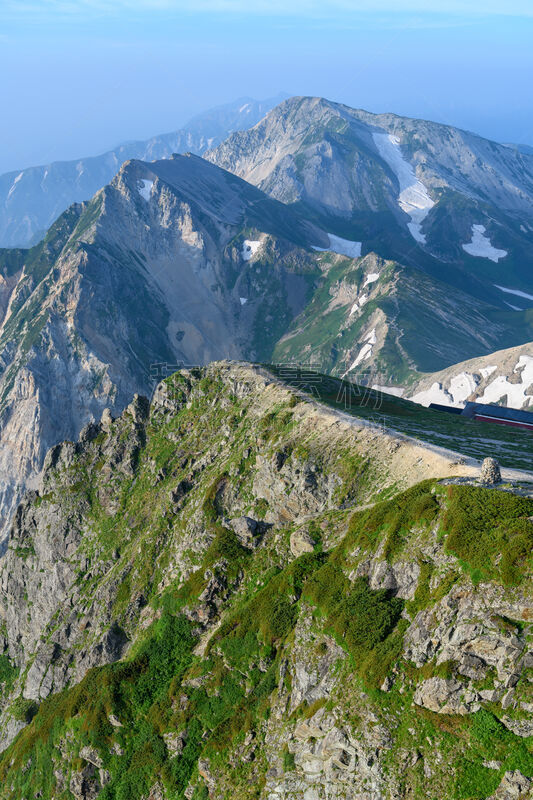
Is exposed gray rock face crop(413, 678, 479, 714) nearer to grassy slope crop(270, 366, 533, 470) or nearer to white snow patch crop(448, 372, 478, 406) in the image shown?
grassy slope crop(270, 366, 533, 470)

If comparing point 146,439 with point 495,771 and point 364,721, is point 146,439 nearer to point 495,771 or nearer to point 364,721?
point 364,721

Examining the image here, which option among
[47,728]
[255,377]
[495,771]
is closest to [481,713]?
[495,771]

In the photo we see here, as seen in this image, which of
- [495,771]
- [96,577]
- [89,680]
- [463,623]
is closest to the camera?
[495,771]

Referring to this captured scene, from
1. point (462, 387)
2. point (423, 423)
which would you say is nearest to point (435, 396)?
point (462, 387)

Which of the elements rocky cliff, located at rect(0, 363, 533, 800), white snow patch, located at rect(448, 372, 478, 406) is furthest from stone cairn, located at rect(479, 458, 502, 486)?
white snow patch, located at rect(448, 372, 478, 406)

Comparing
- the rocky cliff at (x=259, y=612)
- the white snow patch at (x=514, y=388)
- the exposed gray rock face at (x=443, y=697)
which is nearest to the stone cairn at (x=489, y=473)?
the rocky cliff at (x=259, y=612)

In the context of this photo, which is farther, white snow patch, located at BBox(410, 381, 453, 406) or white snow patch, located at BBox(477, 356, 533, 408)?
white snow patch, located at BBox(410, 381, 453, 406)
